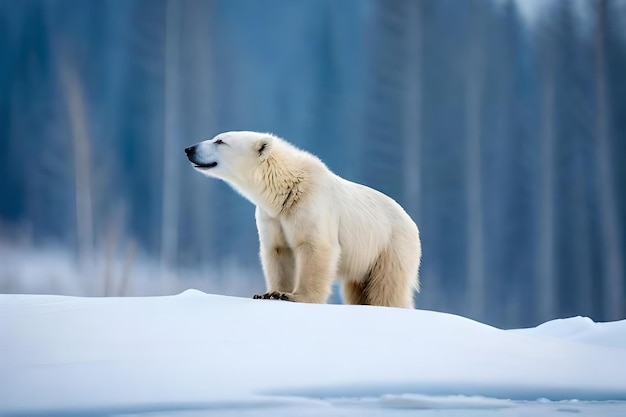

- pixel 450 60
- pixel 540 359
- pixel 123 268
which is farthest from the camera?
pixel 450 60

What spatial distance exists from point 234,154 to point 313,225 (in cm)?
48

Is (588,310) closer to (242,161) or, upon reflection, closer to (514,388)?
(242,161)

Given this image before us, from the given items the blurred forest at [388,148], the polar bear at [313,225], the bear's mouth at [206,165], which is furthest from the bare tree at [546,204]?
the bear's mouth at [206,165]

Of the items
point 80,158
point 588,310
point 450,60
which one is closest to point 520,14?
point 450,60

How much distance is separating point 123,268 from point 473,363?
3.75m

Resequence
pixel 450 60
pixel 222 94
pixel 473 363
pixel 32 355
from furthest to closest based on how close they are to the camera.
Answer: pixel 450 60 < pixel 222 94 < pixel 473 363 < pixel 32 355

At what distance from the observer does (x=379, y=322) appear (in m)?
2.38

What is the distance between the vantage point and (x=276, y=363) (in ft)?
6.60

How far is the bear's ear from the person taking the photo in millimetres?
3127

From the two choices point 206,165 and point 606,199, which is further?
point 606,199

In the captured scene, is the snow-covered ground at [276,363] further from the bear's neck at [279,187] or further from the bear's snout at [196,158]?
the bear's snout at [196,158]

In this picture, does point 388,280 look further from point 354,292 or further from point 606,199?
point 606,199

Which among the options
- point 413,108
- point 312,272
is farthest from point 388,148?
point 312,272

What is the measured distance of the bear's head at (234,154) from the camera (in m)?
3.13
